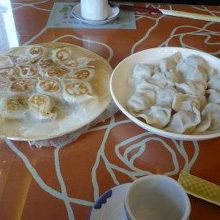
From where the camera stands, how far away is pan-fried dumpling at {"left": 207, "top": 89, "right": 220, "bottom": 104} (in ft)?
2.17

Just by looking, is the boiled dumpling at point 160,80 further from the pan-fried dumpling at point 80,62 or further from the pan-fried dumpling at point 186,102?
the pan-fried dumpling at point 80,62

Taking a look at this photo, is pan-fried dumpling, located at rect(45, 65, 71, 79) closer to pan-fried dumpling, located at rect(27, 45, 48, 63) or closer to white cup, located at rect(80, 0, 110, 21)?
pan-fried dumpling, located at rect(27, 45, 48, 63)

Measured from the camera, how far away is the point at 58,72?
2.50 feet

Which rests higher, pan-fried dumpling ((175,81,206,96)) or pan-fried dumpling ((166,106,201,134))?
pan-fried dumpling ((175,81,206,96))

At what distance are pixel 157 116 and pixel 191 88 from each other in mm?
114

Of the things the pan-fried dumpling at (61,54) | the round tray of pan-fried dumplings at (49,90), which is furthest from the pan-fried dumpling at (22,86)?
the pan-fried dumpling at (61,54)

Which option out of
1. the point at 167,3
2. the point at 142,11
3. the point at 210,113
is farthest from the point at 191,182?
the point at 167,3

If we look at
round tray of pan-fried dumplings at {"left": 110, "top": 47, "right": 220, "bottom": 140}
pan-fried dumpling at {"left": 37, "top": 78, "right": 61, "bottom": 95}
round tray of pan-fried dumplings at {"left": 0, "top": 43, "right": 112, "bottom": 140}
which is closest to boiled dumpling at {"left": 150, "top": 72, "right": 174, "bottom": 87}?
round tray of pan-fried dumplings at {"left": 110, "top": 47, "right": 220, "bottom": 140}

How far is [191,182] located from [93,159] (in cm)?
18

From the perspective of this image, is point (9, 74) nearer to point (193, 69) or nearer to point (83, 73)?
point (83, 73)

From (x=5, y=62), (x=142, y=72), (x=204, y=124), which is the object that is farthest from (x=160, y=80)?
(x=5, y=62)

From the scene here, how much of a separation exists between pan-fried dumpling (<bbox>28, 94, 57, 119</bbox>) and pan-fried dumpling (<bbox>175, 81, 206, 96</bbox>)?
0.28 meters

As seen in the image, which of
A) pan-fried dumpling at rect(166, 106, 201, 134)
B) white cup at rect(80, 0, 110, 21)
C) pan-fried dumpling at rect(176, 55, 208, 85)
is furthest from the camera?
white cup at rect(80, 0, 110, 21)

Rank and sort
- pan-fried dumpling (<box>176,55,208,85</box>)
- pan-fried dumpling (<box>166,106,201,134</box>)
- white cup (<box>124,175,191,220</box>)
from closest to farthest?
white cup (<box>124,175,191,220</box>), pan-fried dumpling (<box>166,106,201,134</box>), pan-fried dumpling (<box>176,55,208,85</box>)
